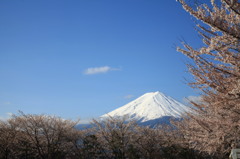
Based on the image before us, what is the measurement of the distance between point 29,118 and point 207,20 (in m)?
20.2

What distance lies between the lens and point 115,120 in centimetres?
2655

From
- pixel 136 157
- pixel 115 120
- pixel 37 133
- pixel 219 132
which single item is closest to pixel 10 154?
pixel 37 133

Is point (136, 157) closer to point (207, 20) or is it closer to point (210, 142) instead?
point (210, 142)

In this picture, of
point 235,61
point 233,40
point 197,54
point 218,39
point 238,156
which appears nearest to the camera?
point 233,40

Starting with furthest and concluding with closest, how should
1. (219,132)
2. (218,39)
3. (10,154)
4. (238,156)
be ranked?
(10,154) → (219,132) → (238,156) → (218,39)

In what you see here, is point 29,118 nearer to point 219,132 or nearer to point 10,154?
point 10,154

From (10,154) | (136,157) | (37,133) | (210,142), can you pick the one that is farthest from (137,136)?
(210,142)

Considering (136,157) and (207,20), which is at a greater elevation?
(207,20)

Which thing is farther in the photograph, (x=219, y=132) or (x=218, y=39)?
(x=219, y=132)

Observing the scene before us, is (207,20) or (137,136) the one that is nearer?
(207,20)

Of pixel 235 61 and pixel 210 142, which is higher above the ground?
pixel 235 61

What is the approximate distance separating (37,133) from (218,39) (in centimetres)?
1996

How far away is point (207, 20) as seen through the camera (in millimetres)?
3547

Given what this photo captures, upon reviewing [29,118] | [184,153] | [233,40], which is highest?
[29,118]
